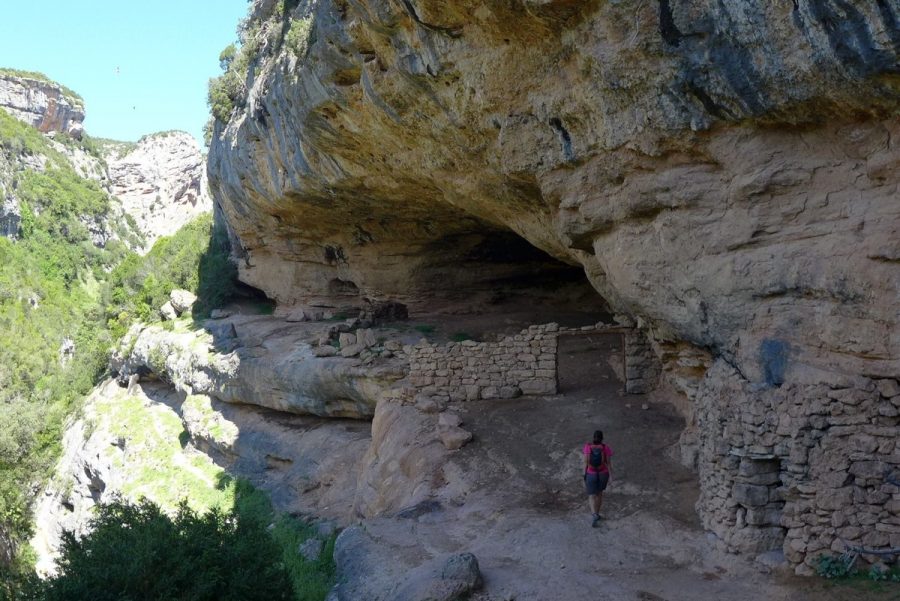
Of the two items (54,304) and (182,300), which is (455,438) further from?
(54,304)

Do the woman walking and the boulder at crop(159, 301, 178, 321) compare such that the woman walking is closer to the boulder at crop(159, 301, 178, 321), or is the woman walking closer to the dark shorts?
the dark shorts

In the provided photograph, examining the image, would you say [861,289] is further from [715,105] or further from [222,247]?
[222,247]

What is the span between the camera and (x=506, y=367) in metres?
9.95

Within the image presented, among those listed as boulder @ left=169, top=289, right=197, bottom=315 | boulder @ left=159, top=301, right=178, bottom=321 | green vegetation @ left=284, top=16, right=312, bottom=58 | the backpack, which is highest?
green vegetation @ left=284, top=16, right=312, bottom=58

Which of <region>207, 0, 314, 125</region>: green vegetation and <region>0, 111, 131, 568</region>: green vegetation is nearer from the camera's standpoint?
<region>207, 0, 314, 125</region>: green vegetation

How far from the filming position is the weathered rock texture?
205 inches

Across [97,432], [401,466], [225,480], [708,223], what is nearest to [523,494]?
[401,466]

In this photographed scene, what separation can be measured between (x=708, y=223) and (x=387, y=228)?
902 cm

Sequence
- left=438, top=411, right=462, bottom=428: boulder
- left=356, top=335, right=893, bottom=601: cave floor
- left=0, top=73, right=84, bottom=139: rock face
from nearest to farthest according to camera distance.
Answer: left=356, top=335, right=893, bottom=601: cave floor → left=438, top=411, right=462, bottom=428: boulder → left=0, top=73, right=84, bottom=139: rock face

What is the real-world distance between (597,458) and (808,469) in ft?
6.34

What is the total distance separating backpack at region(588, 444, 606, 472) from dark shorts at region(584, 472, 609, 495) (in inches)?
2.9

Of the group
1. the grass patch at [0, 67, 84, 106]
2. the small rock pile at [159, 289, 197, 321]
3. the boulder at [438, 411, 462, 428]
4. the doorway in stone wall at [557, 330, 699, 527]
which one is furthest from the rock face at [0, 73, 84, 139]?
the boulder at [438, 411, 462, 428]

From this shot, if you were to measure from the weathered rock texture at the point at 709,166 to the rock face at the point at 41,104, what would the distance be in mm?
70989

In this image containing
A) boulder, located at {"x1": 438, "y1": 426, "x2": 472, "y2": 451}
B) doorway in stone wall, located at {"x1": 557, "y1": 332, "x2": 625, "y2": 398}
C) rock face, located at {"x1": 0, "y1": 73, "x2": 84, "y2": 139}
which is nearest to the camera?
boulder, located at {"x1": 438, "y1": 426, "x2": 472, "y2": 451}
